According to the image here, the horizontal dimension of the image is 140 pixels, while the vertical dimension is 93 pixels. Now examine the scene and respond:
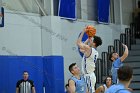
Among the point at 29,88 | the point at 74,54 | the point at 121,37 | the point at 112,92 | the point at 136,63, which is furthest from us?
the point at 121,37

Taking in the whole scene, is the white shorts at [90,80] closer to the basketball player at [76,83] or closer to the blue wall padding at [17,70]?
the basketball player at [76,83]

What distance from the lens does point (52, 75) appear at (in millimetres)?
13367

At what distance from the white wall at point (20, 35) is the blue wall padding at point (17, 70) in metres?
0.22

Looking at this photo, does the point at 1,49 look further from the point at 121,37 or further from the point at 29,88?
the point at 121,37

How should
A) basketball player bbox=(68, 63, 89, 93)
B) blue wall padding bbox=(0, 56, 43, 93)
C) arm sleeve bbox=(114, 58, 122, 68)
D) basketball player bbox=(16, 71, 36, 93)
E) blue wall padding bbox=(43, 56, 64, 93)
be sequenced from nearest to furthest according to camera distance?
basketball player bbox=(68, 63, 89, 93), arm sleeve bbox=(114, 58, 122, 68), basketball player bbox=(16, 71, 36, 93), blue wall padding bbox=(0, 56, 43, 93), blue wall padding bbox=(43, 56, 64, 93)

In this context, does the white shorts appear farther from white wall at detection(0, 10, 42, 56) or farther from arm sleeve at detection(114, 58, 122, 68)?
white wall at detection(0, 10, 42, 56)

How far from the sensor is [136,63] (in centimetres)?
1580

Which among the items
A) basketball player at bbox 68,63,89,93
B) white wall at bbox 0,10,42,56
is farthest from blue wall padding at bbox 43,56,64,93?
basketball player at bbox 68,63,89,93

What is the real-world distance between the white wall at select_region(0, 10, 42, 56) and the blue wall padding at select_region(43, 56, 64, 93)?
492 mm

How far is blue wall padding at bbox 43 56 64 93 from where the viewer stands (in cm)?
1338

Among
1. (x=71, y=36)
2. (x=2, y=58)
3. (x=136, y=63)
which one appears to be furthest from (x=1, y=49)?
(x=136, y=63)

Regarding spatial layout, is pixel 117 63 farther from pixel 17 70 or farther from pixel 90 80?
pixel 17 70

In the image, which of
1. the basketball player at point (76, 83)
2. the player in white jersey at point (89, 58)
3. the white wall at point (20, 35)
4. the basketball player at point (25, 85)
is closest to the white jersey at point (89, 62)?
the player in white jersey at point (89, 58)

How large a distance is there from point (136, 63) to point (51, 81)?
163 inches
